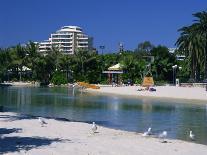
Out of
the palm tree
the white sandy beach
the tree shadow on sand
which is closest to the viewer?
the tree shadow on sand

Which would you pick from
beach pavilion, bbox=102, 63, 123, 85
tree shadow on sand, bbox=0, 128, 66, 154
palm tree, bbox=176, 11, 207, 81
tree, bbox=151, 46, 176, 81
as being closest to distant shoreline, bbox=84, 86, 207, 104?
palm tree, bbox=176, 11, 207, 81

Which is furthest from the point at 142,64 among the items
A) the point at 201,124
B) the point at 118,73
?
the point at 201,124

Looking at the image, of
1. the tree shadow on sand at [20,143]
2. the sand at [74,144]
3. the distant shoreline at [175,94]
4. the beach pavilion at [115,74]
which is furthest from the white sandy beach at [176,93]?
the tree shadow on sand at [20,143]

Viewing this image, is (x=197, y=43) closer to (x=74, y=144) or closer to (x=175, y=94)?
(x=175, y=94)

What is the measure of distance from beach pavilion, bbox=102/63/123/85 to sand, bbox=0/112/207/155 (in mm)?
82909

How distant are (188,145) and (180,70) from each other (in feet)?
286

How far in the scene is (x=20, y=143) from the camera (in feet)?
49.8

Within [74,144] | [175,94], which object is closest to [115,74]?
[175,94]

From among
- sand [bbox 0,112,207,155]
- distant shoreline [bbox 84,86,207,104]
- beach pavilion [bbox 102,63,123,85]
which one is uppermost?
beach pavilion [bbox 102,63,123,85]

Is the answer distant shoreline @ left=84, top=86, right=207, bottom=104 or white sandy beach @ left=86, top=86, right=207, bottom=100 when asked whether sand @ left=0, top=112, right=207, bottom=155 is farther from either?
white sandy beach @ left=86, top=86, right=207, bottom=100

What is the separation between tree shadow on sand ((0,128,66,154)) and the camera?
1402 cm

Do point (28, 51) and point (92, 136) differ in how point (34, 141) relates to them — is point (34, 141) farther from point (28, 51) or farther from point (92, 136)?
point (28, 51)

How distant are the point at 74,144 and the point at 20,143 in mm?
1579

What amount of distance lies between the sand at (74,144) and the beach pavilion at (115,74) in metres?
82.9
